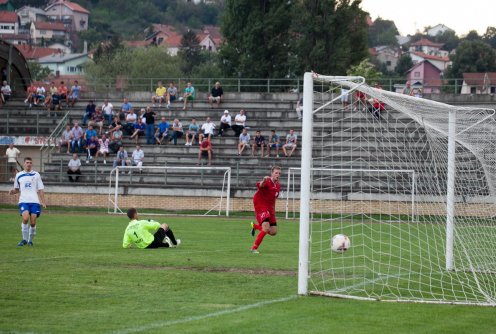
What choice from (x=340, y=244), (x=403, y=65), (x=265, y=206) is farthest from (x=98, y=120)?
(x=403, y=65)

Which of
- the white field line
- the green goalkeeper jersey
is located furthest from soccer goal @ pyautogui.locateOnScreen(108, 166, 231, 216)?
the white field line

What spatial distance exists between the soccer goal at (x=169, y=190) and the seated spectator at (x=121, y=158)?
0.32 meters

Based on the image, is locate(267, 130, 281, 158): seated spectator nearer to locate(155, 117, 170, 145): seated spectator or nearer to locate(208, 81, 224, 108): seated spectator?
locate(155, 117, 170, 145): seated spectator

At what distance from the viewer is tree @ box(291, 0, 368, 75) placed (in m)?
63.1

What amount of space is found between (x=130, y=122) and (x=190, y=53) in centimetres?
9382

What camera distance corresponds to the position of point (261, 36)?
65.2 metres

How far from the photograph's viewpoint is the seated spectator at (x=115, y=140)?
148 feet

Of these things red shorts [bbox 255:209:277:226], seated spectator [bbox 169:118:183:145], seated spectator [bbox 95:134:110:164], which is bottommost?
red shorts [bbox 255:209:277:226]

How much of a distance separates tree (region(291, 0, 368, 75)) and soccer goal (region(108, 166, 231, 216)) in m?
22.9

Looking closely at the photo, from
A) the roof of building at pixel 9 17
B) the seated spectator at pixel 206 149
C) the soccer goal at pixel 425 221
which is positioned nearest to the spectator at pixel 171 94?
the seated spectator at pixel 206 149

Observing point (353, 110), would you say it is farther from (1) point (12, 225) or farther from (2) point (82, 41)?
(2) point (82, 41)

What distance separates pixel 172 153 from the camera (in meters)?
45.2

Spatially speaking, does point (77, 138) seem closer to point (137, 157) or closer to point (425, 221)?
point (137, 157)

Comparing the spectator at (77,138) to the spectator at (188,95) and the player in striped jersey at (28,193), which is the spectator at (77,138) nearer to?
the spectator at (188,95)
